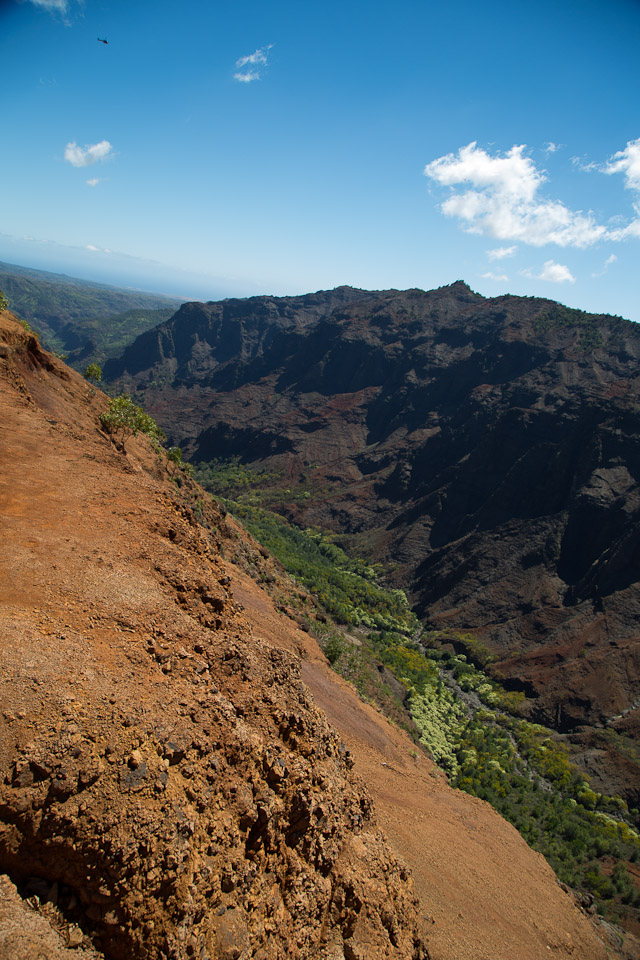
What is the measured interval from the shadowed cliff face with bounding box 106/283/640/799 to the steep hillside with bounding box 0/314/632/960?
129 feet

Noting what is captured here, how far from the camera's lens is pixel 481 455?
3561 inches

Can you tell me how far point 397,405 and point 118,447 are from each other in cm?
10138

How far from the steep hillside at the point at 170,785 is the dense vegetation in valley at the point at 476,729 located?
43.5ft

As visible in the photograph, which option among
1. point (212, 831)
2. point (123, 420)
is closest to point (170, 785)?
point (212, 831)

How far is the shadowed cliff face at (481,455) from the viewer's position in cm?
6034

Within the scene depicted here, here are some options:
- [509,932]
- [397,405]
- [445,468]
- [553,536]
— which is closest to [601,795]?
[509,932]

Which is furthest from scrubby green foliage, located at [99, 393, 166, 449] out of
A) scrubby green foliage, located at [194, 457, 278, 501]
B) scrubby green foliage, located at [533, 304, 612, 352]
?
scrubby green foliage, located at [533, 304, 612, 352]

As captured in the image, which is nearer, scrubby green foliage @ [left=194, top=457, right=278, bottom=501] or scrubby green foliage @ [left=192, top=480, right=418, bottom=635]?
scrubby green foliage @ [left=192, top=480, right=418, bottom=635]

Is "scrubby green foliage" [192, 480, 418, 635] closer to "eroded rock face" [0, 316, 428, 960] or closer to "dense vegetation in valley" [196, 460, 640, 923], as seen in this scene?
"dense vegetation in valley" [196, 460, 640, 923]

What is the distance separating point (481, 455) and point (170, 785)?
3493 inches

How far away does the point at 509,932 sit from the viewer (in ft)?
60.8

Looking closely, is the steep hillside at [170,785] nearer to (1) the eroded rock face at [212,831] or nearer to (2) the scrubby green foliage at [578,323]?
(1) the eroded rock face at [212,831]

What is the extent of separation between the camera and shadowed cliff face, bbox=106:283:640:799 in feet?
198

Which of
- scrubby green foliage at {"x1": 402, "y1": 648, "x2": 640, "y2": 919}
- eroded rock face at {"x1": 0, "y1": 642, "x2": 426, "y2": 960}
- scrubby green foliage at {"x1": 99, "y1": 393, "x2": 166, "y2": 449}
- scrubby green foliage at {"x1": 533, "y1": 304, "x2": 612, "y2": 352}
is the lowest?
scrubby green foliage at {"x1": 402, "y1": 648, "x2": 640, "y2": 919}
